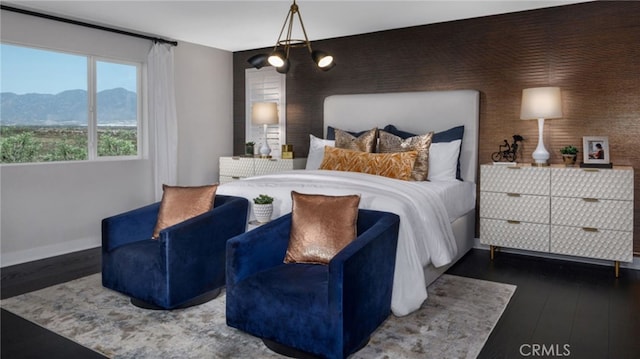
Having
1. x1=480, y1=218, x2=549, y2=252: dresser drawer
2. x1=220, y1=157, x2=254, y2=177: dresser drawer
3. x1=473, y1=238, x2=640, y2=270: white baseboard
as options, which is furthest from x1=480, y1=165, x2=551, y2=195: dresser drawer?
x1=220, y1=157, x2=254, y2=177: dresser drawer

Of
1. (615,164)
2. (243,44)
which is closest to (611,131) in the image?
(615,164)

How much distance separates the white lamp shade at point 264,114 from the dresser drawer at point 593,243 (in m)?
3.38

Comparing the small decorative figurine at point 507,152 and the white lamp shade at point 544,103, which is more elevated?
the white lamp shade at point 544,103

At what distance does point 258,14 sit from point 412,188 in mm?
2316

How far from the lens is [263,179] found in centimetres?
395

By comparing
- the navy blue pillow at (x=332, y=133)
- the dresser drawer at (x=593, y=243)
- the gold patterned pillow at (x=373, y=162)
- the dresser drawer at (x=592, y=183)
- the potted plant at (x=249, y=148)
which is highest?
the navy blue pillow at (x=332, y=133)

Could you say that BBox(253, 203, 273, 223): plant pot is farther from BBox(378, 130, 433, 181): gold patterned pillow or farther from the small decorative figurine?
the small decorative figurine

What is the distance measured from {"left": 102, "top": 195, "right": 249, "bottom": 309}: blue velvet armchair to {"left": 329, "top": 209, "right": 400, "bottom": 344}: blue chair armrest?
984 mm

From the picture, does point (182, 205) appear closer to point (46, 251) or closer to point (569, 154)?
point (46, 251)

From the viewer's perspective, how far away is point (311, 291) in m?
2.31

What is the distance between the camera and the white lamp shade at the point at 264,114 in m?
5.82

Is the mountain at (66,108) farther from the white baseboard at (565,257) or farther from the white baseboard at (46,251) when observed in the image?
the white baseboard at (565,257)

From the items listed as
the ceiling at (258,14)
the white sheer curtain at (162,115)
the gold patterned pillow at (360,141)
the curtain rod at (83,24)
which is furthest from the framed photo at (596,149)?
the curtain rod at (83,24)
